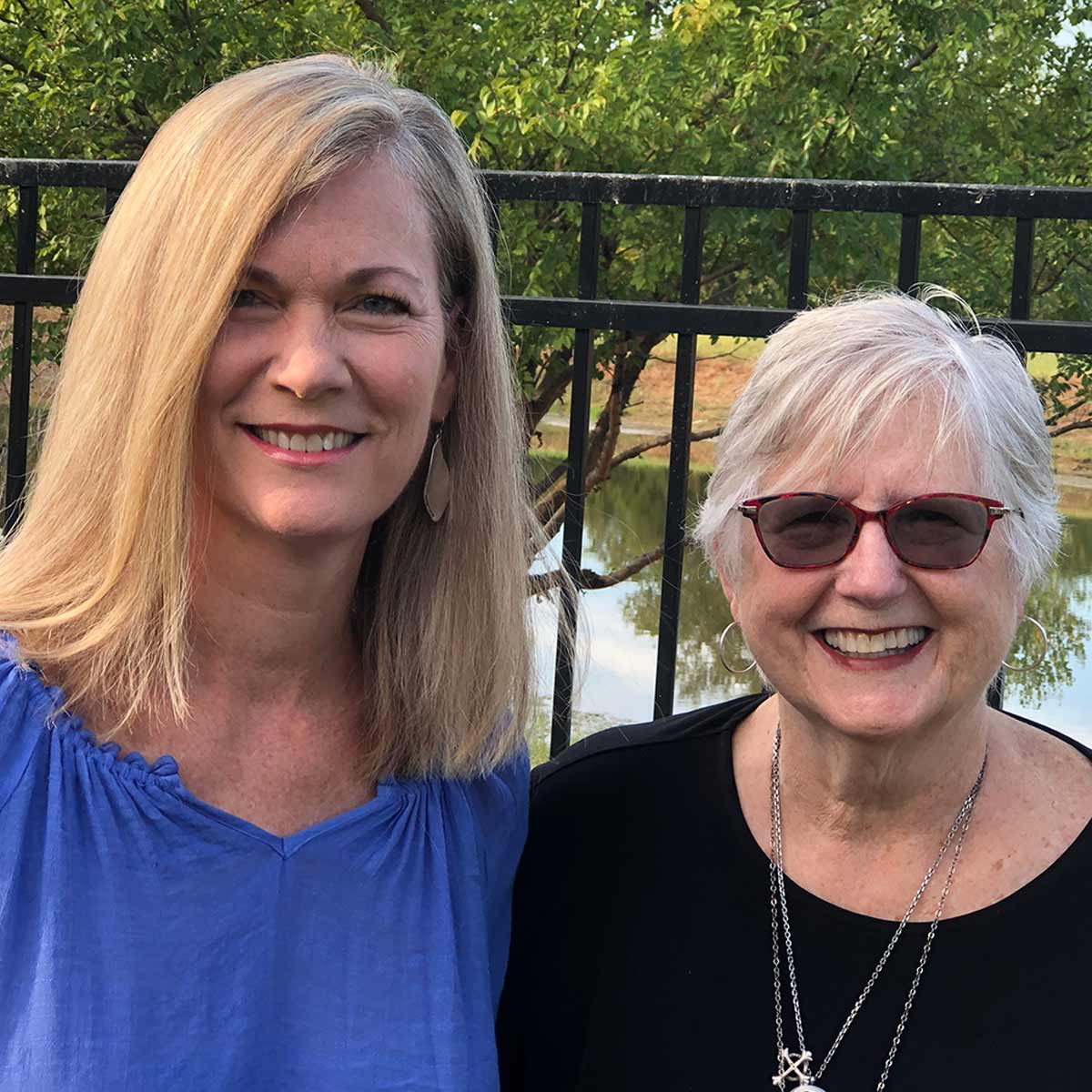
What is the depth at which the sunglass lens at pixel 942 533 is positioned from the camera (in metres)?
1.77

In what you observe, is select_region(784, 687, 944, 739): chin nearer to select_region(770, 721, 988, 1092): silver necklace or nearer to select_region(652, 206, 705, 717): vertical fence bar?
select_region(770, 721, 988, 1092): silver necklace

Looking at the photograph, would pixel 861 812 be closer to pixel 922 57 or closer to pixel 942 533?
pixel 942 533

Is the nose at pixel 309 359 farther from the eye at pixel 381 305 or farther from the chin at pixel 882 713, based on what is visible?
the chin at pixel 882 713

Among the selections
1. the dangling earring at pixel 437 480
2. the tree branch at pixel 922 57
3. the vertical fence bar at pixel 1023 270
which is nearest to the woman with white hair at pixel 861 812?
the dangling earring at pixel 437 480

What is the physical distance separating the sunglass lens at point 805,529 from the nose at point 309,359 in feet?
1.90

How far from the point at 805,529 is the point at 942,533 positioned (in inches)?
6.7

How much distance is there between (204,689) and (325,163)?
27.7 inches

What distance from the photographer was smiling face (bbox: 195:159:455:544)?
1736 millimetres

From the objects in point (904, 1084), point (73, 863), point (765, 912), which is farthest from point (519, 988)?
point (73, 863)

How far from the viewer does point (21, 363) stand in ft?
9.96

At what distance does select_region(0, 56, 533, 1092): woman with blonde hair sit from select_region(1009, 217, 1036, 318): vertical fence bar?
1.17 m

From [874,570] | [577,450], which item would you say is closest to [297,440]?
[874,570]

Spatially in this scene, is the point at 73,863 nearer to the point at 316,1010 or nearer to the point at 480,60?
the point at 316,1010

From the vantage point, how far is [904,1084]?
180cm
